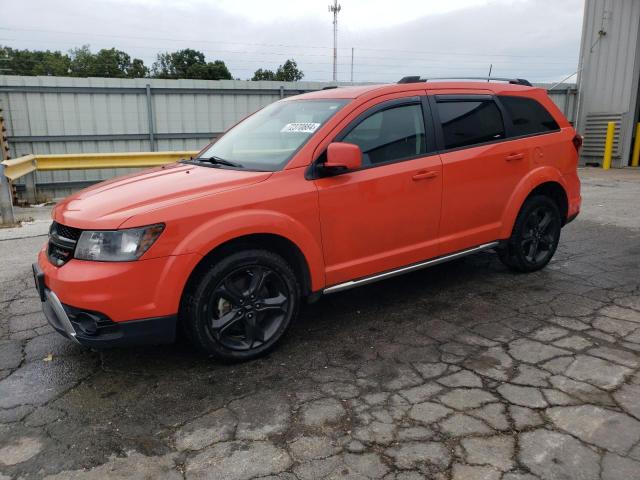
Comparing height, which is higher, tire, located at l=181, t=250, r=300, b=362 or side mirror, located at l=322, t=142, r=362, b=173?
side mirror, located at l=322, t=142, r=362, b=173

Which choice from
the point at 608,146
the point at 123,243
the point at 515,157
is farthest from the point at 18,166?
the point at 608,146

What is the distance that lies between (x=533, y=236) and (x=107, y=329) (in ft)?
12.6

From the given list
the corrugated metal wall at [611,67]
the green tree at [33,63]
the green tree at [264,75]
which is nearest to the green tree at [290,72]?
the green tree at [264,75]

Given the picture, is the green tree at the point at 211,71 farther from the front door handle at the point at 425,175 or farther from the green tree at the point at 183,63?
the front door handle at the point at 425,175

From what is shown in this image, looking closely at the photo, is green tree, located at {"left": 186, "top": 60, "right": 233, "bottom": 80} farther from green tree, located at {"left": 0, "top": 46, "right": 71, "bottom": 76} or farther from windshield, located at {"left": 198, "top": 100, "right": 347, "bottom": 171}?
windshield, located at {"left": 198, "top": 100, "right": 347, "bottom": 171}

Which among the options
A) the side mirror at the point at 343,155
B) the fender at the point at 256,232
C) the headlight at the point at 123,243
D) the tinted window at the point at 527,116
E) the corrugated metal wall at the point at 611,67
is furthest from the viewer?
the corrugated metal wall at the point at 611,67

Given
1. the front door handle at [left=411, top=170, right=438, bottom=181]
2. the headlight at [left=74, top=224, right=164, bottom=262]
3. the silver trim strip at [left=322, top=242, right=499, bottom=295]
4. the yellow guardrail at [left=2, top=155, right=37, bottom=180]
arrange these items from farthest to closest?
the yellow guardrail at [left=2, top=155, right=37, bottom=180], the front door handle at [left=411, top=170, right=438, bottom=181], the silver trim strip at [left=322, top=242, right=499, bottom=295], the headlight at [left=74, top=224, right=164, bottom=262]

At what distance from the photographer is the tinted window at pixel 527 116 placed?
4836 millimetres

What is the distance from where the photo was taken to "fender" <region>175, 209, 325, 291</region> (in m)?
3.14

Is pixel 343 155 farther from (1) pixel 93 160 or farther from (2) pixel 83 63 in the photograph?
(2) pixel 83 63

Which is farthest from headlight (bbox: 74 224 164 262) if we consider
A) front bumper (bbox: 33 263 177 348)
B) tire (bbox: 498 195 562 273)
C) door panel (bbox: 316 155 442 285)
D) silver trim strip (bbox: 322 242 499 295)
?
tire (bbox: 498 195 562 273)

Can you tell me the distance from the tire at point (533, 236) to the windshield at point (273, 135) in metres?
2.10

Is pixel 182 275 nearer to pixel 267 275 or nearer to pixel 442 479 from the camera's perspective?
pixel 267 275

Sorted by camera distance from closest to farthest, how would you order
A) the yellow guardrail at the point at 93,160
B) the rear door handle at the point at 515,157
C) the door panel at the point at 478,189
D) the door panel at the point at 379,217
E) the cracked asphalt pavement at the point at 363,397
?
1. the cracked asphalt pavement at the point at 363,397
2. the door panel at the point at 379,217
3. the door panel at the point at 478,189
4. the rear door handle at the point at 515,157
5. the yellow guardrail at the point at 93,160
